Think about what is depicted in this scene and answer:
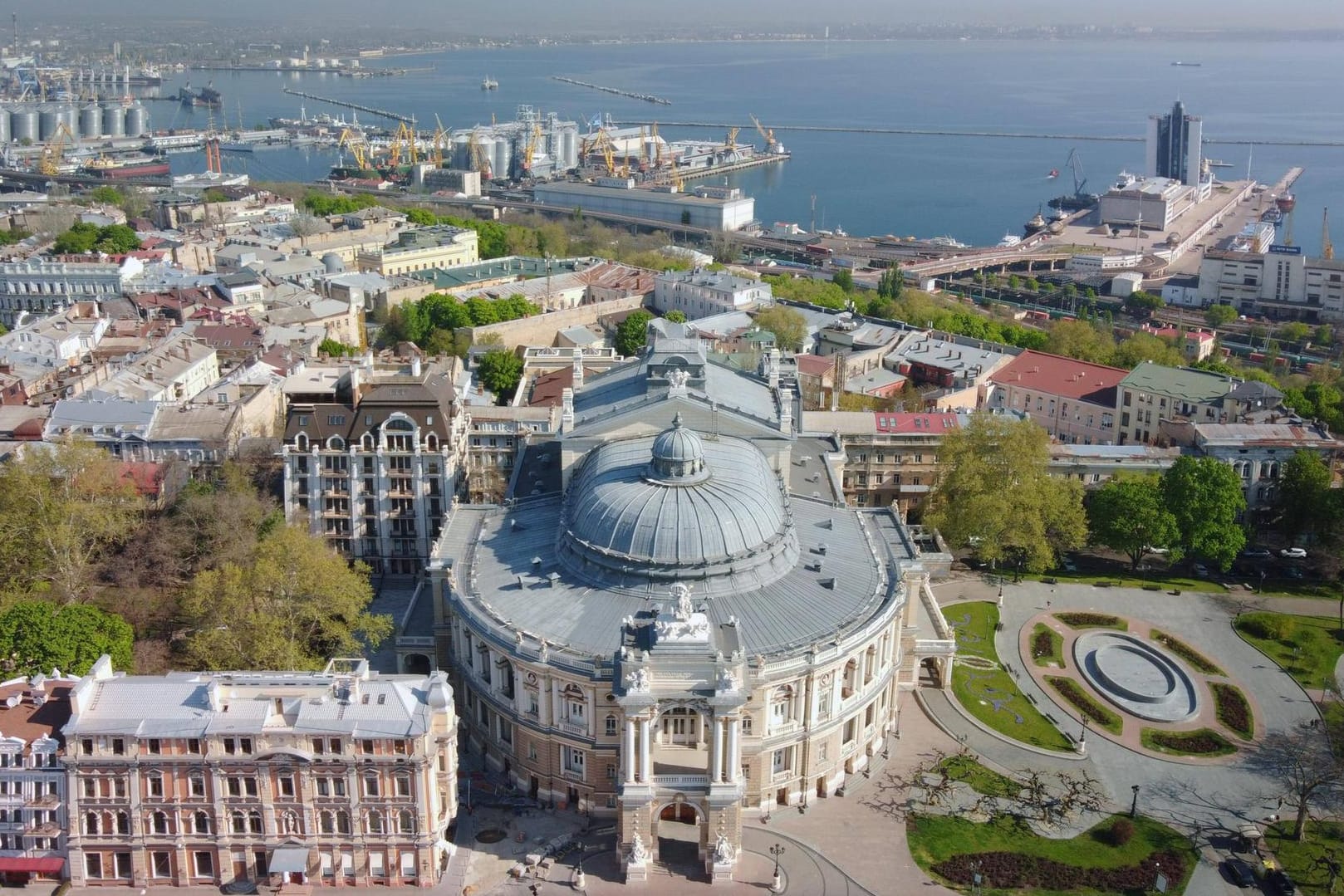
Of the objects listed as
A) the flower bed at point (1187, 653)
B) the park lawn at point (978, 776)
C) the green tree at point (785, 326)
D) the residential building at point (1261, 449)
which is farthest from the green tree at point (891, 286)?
the park lawn at point (978, 776)

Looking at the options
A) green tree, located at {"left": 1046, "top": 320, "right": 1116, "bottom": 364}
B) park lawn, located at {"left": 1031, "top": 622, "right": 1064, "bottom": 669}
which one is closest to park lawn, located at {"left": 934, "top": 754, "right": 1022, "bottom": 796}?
park lawn, located at {"left": 1031, "top": 622, "right": 1064, "bottom": 669}

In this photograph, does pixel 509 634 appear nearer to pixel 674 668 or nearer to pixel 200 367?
pixel 674 668

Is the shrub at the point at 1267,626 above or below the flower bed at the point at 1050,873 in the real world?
above

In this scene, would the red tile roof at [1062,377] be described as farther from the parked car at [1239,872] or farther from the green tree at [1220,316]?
the green tree at [1220,316]

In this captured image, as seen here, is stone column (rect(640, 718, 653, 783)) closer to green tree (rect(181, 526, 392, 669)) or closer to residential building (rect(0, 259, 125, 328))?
green tree (rect(181, 526, 392, 669))

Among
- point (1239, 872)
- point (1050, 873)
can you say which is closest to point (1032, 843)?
point (1050, 873)

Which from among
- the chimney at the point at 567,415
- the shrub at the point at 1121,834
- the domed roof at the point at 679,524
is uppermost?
the chimney at the point at 567,415

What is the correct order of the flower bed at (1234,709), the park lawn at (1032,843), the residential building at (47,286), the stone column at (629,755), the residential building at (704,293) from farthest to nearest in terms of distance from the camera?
the residential building at (704,293) < the residential building at (47,286) < the flower bed at (1234,709) < the park lawn at (1032,843) < the stone column at (629,755)
